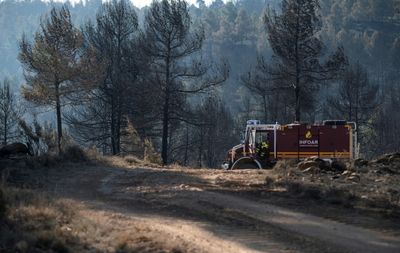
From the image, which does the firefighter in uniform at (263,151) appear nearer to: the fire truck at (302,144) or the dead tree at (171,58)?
the fire truck at (302,144)

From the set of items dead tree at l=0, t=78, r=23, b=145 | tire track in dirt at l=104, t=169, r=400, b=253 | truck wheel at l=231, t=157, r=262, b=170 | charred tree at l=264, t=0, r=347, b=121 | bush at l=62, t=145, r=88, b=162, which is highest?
charred tree at l=264, t=0, r=347, b=121

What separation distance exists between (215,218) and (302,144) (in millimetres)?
16965

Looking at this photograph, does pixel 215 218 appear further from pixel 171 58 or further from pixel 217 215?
pixel 171 58

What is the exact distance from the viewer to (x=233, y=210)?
11484 millimetres

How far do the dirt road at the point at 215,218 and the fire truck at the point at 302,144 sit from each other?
10.4 metres

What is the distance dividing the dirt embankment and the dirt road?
17 millimetres

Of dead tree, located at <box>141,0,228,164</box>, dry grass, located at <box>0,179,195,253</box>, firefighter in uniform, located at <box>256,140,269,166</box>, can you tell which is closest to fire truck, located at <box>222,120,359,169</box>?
firefighter in uniform, located at <box>256,140,269,166</box>

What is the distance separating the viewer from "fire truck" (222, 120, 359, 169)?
2677 cm

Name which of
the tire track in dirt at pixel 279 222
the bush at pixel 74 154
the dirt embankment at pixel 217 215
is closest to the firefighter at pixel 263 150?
the bush at pixel 74 154

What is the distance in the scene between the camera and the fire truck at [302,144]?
87.8ft

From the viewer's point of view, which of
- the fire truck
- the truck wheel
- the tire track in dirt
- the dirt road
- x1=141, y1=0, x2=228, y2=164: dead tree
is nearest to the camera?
the dirt road

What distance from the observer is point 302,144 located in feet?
88.6

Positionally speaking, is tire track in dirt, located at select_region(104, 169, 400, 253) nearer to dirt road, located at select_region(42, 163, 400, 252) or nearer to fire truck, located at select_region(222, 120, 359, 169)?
dirt road, located at select_region(42, 163, 400, 252)

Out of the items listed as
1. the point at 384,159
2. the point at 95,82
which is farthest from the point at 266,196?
the point at 95,82
